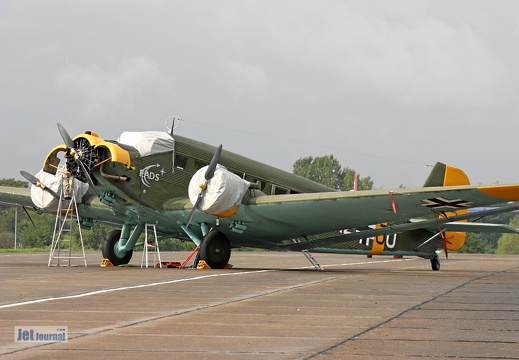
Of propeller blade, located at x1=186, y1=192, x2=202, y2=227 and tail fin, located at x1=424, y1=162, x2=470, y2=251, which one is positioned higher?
tail fin, located at x1=424, y1=162, x2=470, y2=251

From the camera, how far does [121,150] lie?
82.1 ft

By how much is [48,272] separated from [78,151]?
12.9 ft

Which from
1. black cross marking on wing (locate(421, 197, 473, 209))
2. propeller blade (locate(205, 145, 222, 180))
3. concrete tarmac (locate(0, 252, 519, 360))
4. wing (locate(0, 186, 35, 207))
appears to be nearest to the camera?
concrete tarmac (locate(0, 252, 519, 360))

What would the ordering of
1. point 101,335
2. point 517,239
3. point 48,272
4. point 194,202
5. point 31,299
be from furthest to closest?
point 517,239
point 194,202
point 48,272
point 31,299
point 101,335

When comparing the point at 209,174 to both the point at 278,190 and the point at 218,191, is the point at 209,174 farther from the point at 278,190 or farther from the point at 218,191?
the point at 278,190

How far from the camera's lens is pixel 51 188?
28453 millimetres

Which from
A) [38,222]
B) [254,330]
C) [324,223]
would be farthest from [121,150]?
[38,222]

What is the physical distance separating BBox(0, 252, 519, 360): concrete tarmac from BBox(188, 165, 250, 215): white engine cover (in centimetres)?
436

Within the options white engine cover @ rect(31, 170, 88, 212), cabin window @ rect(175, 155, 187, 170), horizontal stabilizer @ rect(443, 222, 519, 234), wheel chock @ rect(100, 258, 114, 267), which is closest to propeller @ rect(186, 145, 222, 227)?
cabin window @ rect(175, 155, 187, 170)

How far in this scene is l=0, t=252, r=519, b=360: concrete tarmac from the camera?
29.4 ft

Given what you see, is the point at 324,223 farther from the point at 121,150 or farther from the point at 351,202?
the point at 121,150

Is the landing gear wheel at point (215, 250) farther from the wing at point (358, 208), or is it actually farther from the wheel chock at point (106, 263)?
the wheel chock at point (106, 263)

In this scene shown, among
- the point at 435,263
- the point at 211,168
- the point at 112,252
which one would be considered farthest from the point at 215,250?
the point at 435,263

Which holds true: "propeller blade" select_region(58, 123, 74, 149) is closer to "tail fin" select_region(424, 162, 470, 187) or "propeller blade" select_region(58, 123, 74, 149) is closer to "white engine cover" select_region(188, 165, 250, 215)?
"white engine cover" select_region(188, 165, 250, 215)
